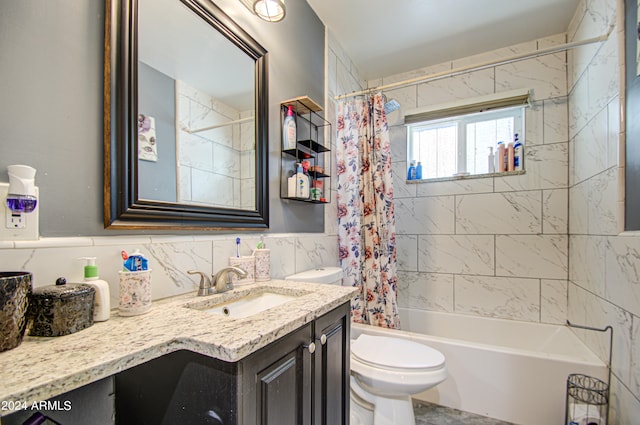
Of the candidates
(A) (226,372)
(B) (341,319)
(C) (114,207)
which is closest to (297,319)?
(A) (226,372)

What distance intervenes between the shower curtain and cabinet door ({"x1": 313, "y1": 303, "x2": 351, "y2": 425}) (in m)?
1.00

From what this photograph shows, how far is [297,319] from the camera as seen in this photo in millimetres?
801

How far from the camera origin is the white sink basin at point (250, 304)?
1.06 m

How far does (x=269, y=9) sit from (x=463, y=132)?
6.65 feet

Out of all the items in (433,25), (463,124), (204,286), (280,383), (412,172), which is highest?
(433,25)

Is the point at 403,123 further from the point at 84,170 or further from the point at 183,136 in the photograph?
the point at 84,170

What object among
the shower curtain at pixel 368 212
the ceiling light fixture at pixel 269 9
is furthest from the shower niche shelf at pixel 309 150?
the ceiling light fixture at pixel 269 9

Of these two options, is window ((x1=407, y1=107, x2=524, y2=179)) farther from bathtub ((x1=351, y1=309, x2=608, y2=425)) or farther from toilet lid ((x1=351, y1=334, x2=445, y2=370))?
toilet lid ((x1=351, y1=334, x2=445, y2=370))

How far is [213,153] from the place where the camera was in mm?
1214

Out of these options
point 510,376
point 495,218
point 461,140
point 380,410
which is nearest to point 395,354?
point 380,410

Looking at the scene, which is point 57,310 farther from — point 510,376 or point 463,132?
point 463,132

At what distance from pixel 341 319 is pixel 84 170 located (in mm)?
958

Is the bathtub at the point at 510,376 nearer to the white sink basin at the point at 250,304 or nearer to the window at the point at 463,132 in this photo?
the white sink basin at the point at 250,304

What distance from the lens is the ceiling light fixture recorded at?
135 cm
